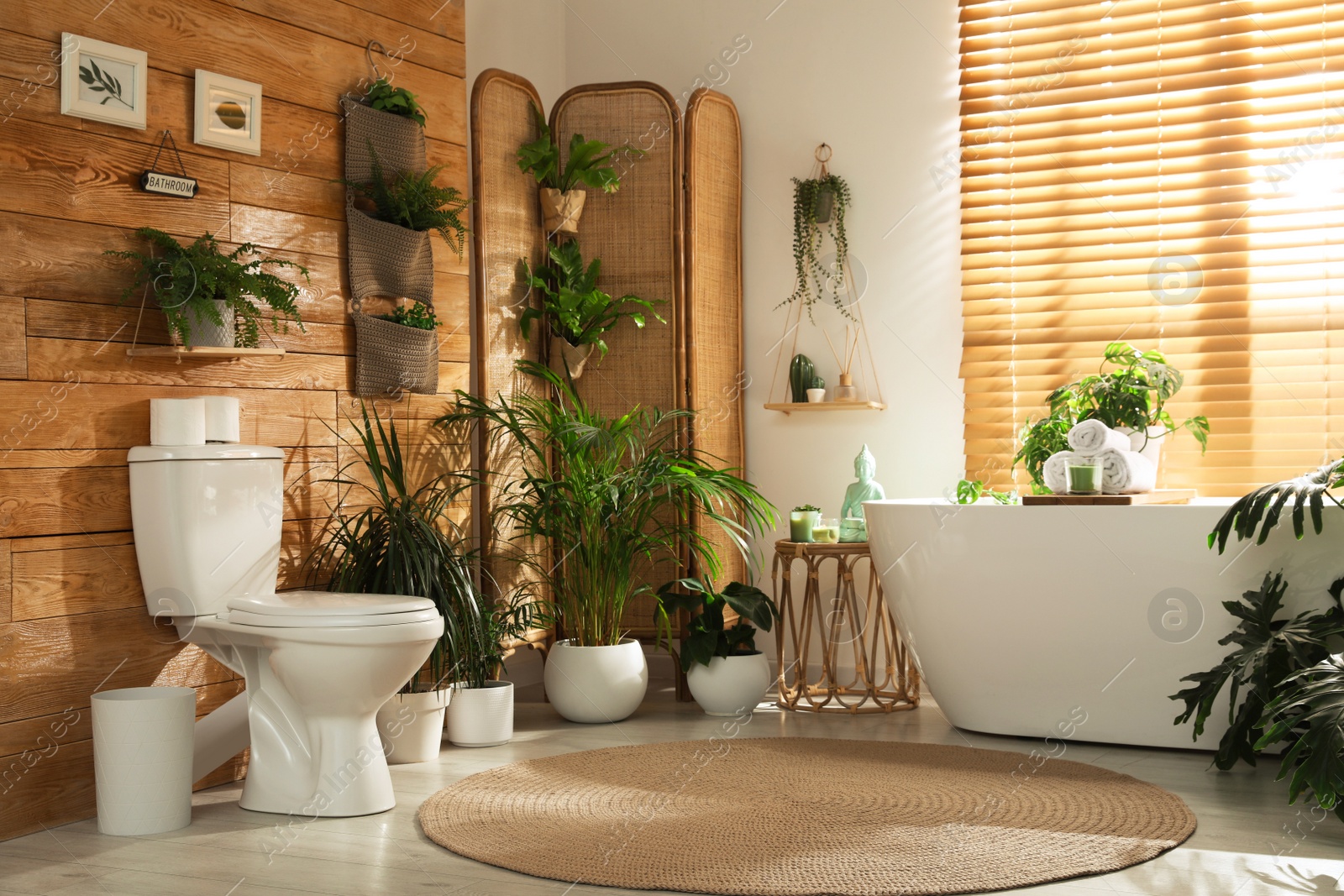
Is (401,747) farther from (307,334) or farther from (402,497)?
(307,334)

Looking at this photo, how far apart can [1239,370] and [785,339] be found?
1562mm

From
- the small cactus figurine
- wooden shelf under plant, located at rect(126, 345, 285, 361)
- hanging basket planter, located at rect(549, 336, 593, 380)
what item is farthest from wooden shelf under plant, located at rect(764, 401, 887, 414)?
wooden shelf under plant, located at rect(126, 345, 285, 361)

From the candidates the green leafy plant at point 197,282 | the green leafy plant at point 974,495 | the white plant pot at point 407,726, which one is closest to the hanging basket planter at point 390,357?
the green leafy plant at point 197,282

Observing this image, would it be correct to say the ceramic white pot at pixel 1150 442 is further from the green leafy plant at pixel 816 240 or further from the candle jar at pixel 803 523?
the green leafy plant at pixel 816 240

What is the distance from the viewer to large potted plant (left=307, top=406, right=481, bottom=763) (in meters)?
3.21

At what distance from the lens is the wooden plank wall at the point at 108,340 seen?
2.62 metres

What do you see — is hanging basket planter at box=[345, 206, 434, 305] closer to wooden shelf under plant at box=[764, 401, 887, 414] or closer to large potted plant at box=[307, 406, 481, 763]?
large potted plant at box=[307, 406, 481, 763]

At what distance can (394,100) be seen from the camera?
353 centimetres

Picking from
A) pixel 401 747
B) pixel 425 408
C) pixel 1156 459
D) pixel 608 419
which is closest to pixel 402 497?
pixel 425 408

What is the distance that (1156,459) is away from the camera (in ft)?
12.5

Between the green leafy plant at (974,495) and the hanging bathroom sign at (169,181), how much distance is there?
2344mm

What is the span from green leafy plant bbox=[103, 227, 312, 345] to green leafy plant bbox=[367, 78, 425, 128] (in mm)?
751

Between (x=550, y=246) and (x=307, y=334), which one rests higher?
(x=550, y=246)

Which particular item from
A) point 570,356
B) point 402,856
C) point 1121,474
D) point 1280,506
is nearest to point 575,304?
point 570,356
